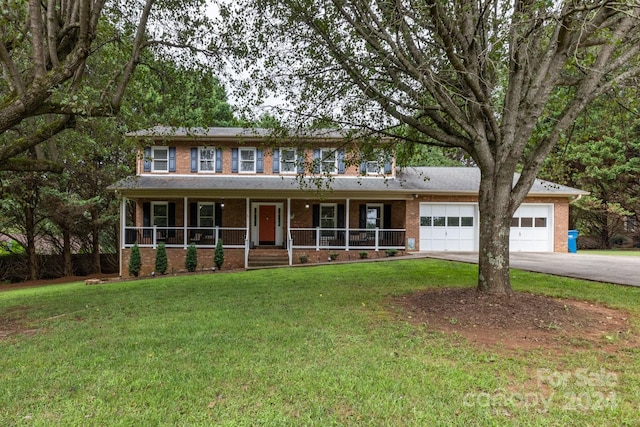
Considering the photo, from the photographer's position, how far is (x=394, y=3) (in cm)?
607

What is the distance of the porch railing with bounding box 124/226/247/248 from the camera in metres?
15.3

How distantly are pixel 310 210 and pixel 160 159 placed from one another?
7.30m

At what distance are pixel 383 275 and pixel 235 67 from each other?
261 inches

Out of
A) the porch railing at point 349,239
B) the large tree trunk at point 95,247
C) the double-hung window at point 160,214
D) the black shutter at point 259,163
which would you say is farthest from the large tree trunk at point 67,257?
the porch railing at point 349,239

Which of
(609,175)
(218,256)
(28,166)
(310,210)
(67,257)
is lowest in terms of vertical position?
(67,257)

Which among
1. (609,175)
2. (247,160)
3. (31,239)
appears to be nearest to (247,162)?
(247,160)

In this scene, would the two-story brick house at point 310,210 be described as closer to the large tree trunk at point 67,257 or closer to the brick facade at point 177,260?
the brick facade at point 177,260

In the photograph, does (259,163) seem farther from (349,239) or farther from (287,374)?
(287,374)

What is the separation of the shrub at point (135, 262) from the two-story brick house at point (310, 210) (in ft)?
3.68

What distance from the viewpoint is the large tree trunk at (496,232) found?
6105 millimetres

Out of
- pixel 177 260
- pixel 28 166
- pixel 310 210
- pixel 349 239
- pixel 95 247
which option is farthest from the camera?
pixel 95 247

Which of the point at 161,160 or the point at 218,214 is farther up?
the point at 161,160

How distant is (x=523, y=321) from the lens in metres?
5.29

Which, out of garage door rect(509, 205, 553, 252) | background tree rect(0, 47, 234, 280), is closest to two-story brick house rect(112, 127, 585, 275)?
garage door rect(509, 205, 553, 252)
